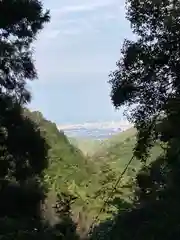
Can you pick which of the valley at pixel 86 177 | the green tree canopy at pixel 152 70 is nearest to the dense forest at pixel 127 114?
the green tree canopy at pixel 152 70

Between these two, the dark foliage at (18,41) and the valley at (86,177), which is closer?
the dark foliage at (18,41)

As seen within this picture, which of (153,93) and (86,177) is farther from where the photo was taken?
(86,177)

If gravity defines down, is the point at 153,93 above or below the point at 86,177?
below

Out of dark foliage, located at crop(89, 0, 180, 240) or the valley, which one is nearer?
dark foliage, located at crop(89, 0, 180, 240)

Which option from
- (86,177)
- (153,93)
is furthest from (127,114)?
(86,177)

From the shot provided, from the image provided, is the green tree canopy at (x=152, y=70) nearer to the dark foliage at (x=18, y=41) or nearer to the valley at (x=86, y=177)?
the dark foliage at (x=18, y=41)

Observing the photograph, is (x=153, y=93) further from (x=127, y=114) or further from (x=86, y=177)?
(x=86, y=177)

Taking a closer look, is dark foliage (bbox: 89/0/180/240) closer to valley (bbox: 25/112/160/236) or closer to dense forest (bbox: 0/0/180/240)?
dense forest (bbox: 0/0/180/240)

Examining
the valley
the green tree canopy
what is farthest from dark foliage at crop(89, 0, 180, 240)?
the valley

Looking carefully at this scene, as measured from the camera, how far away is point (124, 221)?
45.9 ft

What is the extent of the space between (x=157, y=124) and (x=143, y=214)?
2.46 meters

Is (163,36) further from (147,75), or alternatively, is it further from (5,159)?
(5,159)

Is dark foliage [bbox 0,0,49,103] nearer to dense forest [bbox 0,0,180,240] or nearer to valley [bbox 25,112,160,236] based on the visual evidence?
dense forest [bbox 0,0,180,240]

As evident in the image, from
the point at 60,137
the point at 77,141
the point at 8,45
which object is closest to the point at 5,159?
the point at 8,45
